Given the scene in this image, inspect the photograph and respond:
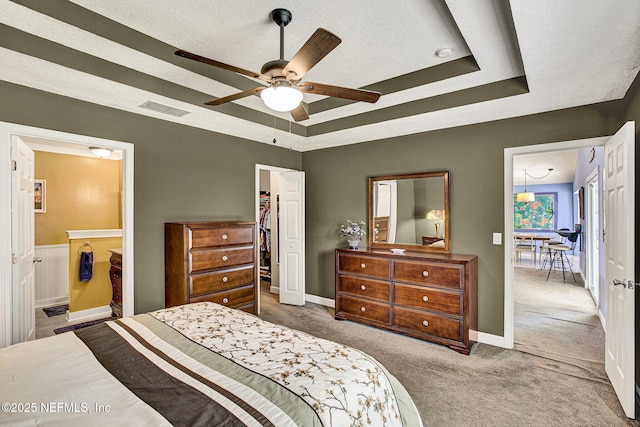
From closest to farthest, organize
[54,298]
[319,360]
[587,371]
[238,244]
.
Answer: [319,360]
[587,371]
[238,244]
[54,298]

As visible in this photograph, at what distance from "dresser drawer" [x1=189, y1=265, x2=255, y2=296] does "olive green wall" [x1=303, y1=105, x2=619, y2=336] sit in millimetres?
1515

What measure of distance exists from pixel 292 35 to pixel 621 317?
10.5 ft

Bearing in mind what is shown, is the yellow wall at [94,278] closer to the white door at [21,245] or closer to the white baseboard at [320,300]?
the white door at [21,245]

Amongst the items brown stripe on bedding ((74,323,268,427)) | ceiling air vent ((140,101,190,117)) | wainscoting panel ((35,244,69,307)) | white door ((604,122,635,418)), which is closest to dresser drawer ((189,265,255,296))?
brown stripe on bedding ((74,323,268,427))

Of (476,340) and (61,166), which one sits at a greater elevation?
(61,166)

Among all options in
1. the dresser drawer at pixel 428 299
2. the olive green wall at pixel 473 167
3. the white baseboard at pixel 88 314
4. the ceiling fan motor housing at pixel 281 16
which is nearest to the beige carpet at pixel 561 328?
the olive green wall at pixel 473 167

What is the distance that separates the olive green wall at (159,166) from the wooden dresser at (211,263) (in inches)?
8.1

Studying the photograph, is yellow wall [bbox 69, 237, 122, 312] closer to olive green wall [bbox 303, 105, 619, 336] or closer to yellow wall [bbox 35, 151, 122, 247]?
yellow wall [bbox 35, 151, 122, 247]

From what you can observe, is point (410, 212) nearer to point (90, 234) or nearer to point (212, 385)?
point (212, 385)

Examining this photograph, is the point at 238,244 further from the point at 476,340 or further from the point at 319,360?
the point at 476,340

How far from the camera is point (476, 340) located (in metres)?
3.56

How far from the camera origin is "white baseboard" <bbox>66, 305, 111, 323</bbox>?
4.20 m

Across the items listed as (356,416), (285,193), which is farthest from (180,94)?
(356,416)

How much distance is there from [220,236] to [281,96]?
2038mm
